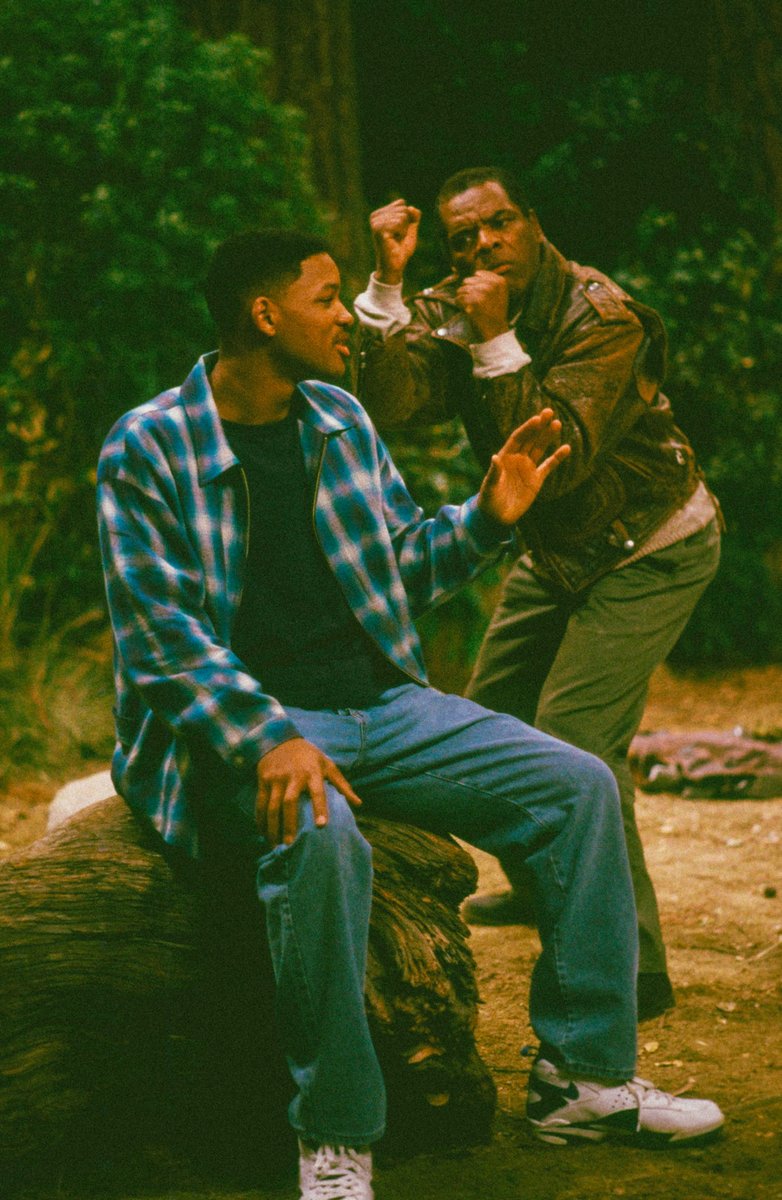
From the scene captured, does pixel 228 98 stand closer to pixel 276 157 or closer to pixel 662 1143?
pixel 276 157

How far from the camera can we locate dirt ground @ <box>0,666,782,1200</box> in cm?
306

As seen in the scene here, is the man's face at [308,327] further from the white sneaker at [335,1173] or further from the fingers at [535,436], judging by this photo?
the white sneaker at [335,1173]

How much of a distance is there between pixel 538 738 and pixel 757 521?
19.1 ft

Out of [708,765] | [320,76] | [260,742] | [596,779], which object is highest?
[320,76]

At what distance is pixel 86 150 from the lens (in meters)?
6.36

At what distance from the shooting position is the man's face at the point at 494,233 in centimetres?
404

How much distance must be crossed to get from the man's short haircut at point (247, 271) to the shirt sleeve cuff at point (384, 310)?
51 cm

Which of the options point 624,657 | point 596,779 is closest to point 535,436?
point 596,779

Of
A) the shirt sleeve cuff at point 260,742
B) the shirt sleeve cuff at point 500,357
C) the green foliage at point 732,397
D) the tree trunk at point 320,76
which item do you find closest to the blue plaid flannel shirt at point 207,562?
the shirt sleeve cuff at point 260,742

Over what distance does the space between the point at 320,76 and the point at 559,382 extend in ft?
14.7

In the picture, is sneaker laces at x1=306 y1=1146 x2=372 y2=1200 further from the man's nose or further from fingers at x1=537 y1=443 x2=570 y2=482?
the man's nose

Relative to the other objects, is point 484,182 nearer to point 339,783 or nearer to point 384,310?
point 384,310

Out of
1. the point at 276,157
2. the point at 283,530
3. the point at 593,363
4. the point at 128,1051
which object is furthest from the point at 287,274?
the point at 276,157

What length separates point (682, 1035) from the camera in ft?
13.1
